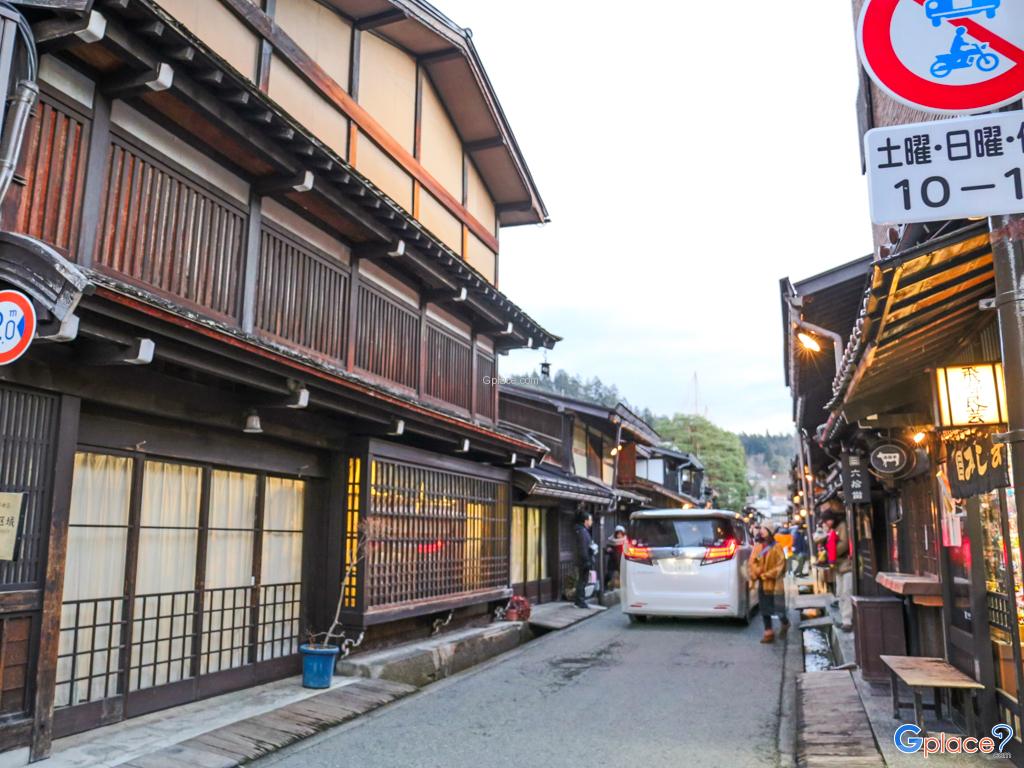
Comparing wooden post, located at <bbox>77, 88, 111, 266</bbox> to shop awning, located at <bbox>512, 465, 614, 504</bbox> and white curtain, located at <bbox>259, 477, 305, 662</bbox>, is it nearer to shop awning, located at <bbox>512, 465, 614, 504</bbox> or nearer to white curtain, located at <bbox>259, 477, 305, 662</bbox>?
white curtain, located at <bbox>259, 477, 305, 662</bbox>

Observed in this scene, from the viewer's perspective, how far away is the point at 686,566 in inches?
613

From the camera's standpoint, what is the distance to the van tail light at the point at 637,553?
15845mm

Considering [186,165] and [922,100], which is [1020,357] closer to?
[922,100]

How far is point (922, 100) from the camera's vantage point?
3611 millimetres

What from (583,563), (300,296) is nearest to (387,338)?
(300,296)

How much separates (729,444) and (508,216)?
56.5m

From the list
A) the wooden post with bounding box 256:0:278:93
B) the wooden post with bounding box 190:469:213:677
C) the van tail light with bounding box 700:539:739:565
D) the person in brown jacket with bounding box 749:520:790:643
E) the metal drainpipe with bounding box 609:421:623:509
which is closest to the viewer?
the wooden post with bounding box 190:469:213:677

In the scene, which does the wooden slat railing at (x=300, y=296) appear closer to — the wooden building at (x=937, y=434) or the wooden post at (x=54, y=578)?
the wooden post at (x=54, y=578)

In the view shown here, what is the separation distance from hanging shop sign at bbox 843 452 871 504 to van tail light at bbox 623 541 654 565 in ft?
16.1

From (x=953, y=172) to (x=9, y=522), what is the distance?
6.44 metres

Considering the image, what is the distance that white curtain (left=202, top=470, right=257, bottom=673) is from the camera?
8672mm

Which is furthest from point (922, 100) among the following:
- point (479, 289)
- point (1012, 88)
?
point (479, 289)

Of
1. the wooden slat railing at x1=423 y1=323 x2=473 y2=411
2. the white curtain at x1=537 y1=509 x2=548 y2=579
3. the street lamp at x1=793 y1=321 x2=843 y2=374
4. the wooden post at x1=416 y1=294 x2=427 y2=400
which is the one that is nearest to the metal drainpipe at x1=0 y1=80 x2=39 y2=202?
the wooden post at x1=416 y1=294 x2=427 y2=400

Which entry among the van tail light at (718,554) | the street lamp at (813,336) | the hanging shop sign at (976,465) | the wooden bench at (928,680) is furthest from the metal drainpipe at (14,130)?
the van tail light at (718,554)
